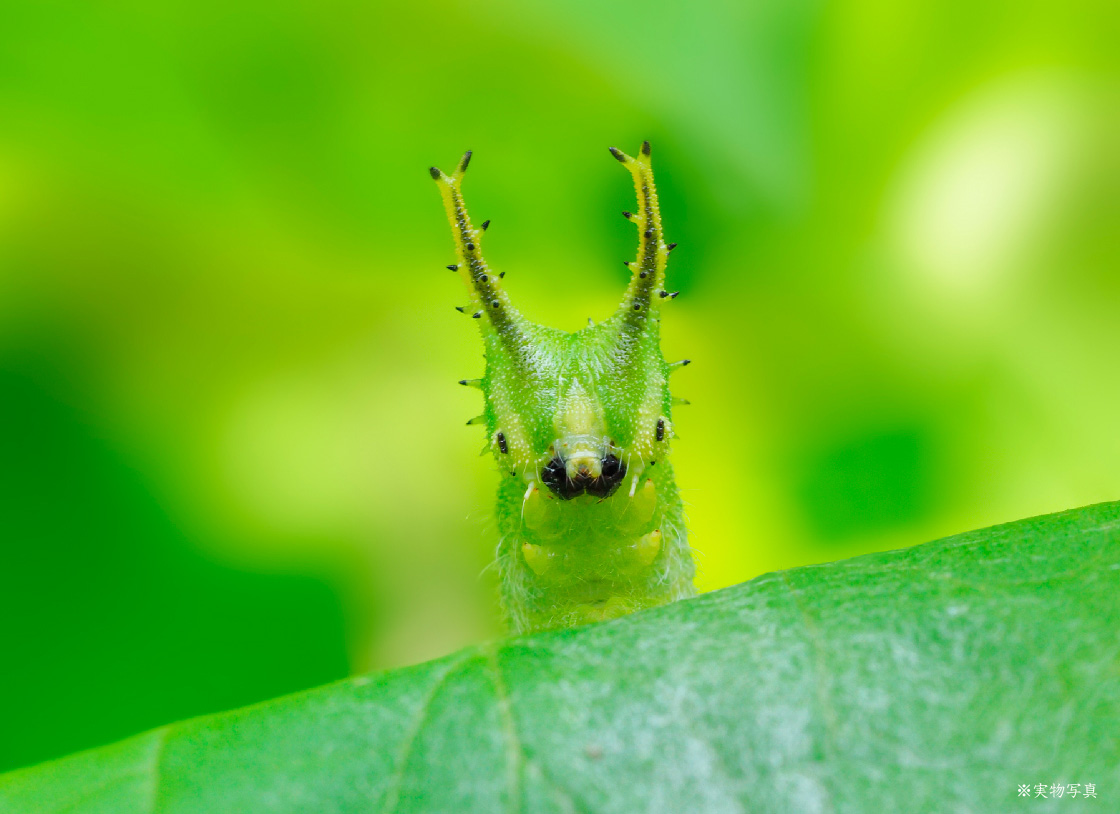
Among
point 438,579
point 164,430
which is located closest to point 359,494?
point 438,579

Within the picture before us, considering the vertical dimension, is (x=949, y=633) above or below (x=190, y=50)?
below

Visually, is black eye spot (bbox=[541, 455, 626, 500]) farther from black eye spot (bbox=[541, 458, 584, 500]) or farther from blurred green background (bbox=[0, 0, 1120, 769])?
blurred green background (bbox=[0, 0, 1120, 769])

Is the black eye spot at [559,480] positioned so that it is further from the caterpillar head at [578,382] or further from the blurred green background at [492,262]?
the blurred green background at [492,262]

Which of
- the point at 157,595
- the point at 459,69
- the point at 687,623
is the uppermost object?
the point at 459,69

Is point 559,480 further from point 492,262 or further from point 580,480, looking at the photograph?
point 492,262

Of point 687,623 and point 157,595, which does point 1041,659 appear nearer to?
point 687,623

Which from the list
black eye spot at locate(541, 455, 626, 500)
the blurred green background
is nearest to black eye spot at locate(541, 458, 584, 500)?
black eye spot at locate(541, 455, 626, 500)

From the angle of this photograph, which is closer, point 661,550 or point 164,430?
point 661,550

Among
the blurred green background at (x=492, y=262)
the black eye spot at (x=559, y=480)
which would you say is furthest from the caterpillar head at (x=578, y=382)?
the blurred green background at (x=492, y=262)
